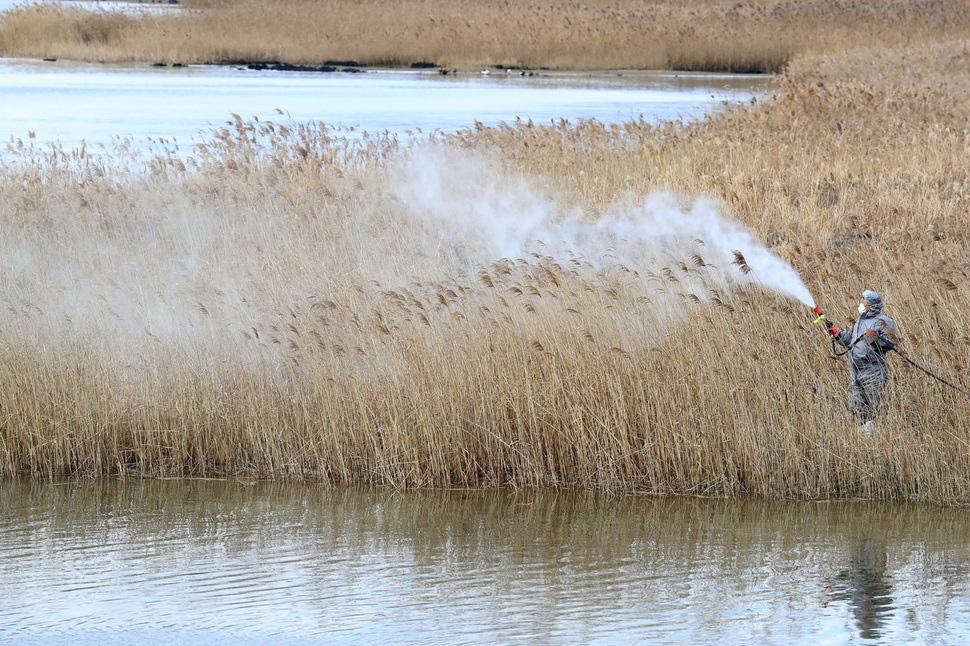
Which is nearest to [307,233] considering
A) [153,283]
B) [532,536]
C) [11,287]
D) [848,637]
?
[153,283]

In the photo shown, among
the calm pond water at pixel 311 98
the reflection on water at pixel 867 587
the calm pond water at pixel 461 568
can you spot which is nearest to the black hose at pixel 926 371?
the calm pond water at pixel 461 568

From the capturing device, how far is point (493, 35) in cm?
4134

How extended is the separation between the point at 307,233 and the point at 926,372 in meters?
6.45

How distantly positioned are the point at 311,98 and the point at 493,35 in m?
12.4

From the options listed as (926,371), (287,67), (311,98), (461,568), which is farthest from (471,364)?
(287,67)


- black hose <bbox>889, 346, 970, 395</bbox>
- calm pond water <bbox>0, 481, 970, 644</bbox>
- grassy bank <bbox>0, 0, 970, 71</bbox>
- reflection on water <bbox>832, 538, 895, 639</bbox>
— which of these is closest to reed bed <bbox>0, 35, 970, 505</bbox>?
black hose <bbox>889, 346, 970, 395</bbox>

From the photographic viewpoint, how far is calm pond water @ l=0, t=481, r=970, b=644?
225 inches

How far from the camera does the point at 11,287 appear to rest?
9.79 meters

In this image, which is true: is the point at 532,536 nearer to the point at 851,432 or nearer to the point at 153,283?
the point at 851,432

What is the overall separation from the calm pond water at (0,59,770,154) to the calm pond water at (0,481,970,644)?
1267cm

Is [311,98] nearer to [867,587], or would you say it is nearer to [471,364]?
[471,364]

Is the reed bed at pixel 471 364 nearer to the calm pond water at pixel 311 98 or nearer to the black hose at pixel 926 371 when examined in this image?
the black hose at pixel 926 371

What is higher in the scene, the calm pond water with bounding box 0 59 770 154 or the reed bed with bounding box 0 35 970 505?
the calm pond water with bounding box 0 59 770 154

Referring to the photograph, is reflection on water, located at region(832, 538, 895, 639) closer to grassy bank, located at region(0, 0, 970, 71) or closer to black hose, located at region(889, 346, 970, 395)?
black hose, located at region(889, 346, 970, 395)
